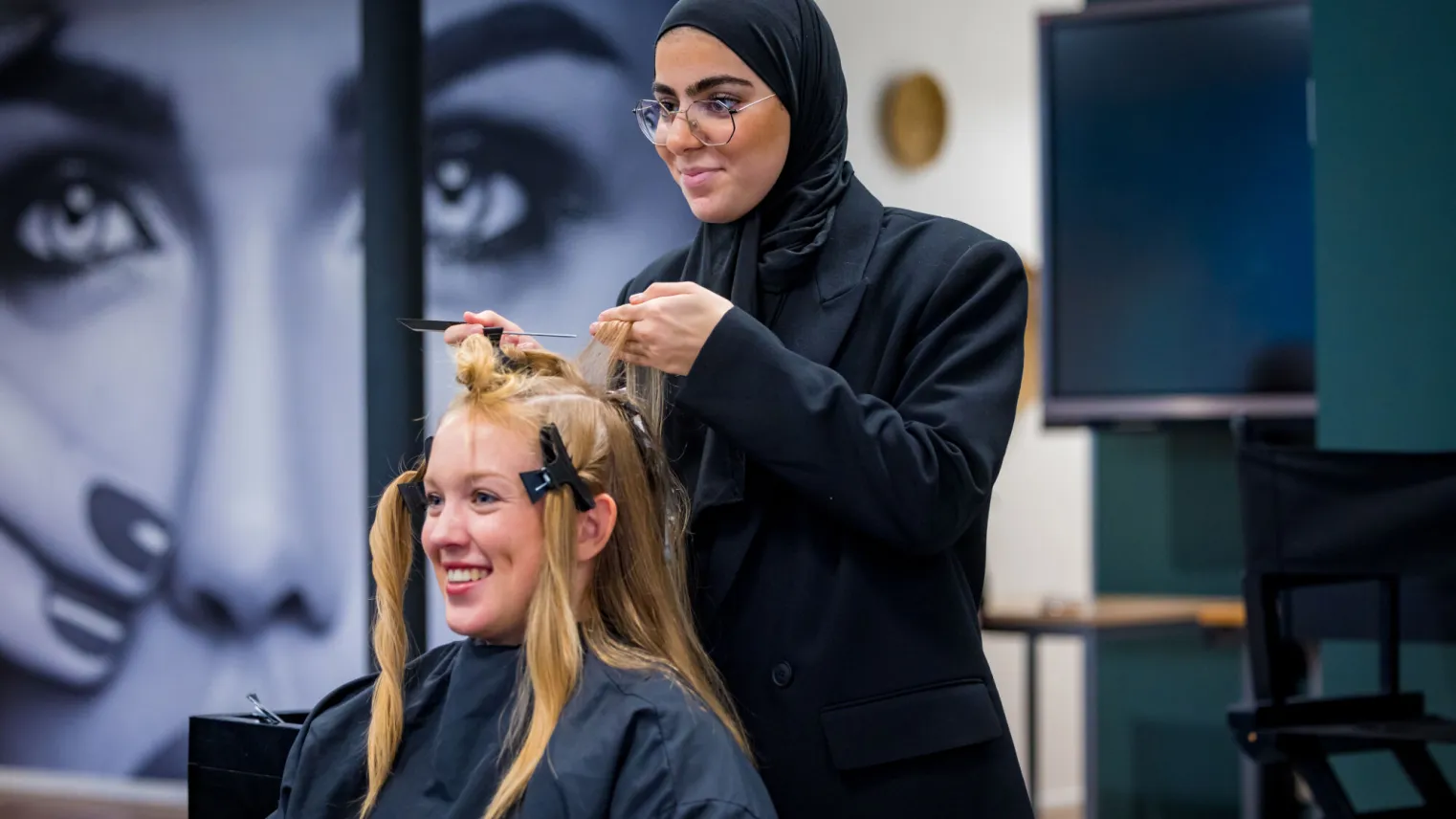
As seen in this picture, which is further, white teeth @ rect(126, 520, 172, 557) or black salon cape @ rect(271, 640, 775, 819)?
white teeth @ rect(126, 520, 172, 557)

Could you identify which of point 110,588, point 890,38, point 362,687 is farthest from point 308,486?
point 362,687

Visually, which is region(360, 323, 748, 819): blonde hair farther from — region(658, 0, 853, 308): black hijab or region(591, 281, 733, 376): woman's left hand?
region(658, 0, 853, 308): black hijab

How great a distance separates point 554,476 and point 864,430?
1.13 ft

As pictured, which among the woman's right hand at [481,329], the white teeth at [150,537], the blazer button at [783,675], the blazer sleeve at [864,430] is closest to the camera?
the blazer sleeve at [864,430]

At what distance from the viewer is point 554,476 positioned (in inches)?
63.7

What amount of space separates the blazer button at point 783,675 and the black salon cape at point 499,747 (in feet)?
0.27

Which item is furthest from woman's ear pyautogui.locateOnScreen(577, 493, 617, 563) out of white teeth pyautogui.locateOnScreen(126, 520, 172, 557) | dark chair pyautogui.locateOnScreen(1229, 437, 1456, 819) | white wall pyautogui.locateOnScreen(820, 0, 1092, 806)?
white wall pyautogui.locateOnScreen(820, 0, 1092, 806)

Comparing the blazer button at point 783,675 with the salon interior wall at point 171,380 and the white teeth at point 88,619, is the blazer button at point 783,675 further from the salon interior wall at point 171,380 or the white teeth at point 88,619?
the white teeth at point 88,619

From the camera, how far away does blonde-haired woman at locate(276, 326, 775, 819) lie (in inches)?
60.4

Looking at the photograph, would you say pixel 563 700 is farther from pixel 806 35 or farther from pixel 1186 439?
pixel 1186 439

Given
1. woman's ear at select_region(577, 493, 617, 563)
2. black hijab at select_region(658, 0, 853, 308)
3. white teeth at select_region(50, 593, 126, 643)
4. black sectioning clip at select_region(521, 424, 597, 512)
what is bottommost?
white teeth at select_region(50, 593, 126, 643)

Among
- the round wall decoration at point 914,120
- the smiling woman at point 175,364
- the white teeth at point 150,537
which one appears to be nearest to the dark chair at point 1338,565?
the smiling woman at point 175,364

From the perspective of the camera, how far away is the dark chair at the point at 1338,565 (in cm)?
281

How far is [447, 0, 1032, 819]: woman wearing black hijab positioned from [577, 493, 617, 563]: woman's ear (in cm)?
9
